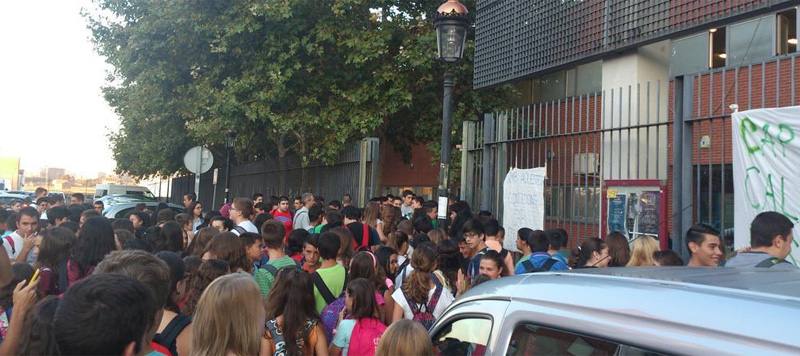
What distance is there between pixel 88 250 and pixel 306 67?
1051 cm

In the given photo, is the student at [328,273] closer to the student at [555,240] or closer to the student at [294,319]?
the student at [294,319]

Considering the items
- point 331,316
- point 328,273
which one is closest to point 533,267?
point 328,273

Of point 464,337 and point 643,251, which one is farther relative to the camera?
point 643,251

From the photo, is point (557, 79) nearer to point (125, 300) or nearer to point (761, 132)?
point (761, 132)

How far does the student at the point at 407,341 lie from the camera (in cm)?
284

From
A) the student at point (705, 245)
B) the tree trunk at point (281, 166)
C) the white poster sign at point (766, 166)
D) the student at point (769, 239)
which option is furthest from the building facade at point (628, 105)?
the tree trunk at point (281, 166)

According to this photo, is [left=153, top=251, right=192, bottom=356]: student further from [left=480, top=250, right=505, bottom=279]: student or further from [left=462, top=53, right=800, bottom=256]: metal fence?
[left=462, top=53, right=800, bottom=256]: metal fence

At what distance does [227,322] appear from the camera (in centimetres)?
289

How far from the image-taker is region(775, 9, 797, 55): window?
12.3 m

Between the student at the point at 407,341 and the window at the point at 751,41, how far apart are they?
1191 cm

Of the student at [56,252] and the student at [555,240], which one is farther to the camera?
the student at [555,240]

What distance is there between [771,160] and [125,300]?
5.83 m

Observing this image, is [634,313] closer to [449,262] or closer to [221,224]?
[449,262]

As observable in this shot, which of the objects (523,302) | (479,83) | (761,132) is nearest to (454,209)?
(479,83)
